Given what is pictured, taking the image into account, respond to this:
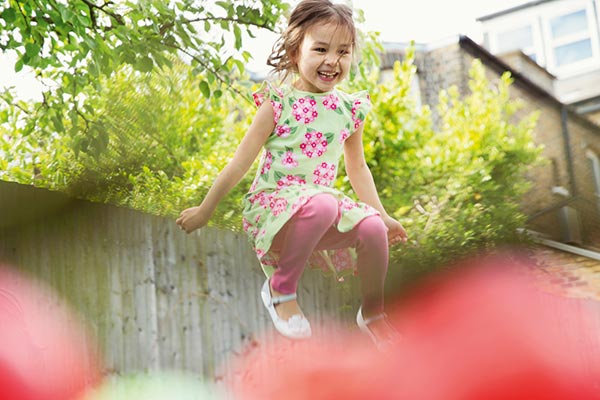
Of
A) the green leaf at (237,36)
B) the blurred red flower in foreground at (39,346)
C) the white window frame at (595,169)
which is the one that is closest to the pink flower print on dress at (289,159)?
the blurred red flower in foreground at (39,346)

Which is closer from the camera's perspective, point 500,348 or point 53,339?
point 53,339

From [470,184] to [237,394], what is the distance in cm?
219

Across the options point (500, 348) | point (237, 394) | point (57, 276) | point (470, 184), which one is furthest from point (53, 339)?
point (470, 184)

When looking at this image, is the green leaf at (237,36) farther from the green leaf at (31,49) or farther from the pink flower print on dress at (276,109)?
the pink flower print on dress at (276,109)

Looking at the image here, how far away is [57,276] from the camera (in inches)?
88.4

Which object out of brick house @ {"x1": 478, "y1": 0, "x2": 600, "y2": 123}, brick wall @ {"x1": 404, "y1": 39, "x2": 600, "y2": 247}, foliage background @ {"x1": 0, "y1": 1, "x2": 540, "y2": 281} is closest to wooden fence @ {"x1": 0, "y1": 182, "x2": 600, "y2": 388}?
foliage background @ {"x1": 0, "y1": 1, "x2": 540, "y2": 281}

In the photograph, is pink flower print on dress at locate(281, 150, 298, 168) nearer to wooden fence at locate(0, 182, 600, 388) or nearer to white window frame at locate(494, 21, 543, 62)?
wooden fence at locate(0, 182, 600, 388)

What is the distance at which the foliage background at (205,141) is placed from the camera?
2693 millimetres

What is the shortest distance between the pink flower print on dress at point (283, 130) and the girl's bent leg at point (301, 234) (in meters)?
0.14

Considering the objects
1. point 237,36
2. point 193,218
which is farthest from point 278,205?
point 237,36

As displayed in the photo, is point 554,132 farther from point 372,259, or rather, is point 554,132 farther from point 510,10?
point 372,259

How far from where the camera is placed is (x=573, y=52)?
4.72 m

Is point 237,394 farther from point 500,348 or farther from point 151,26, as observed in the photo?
point 500,348

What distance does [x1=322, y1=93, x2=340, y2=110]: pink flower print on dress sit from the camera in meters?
1.54
